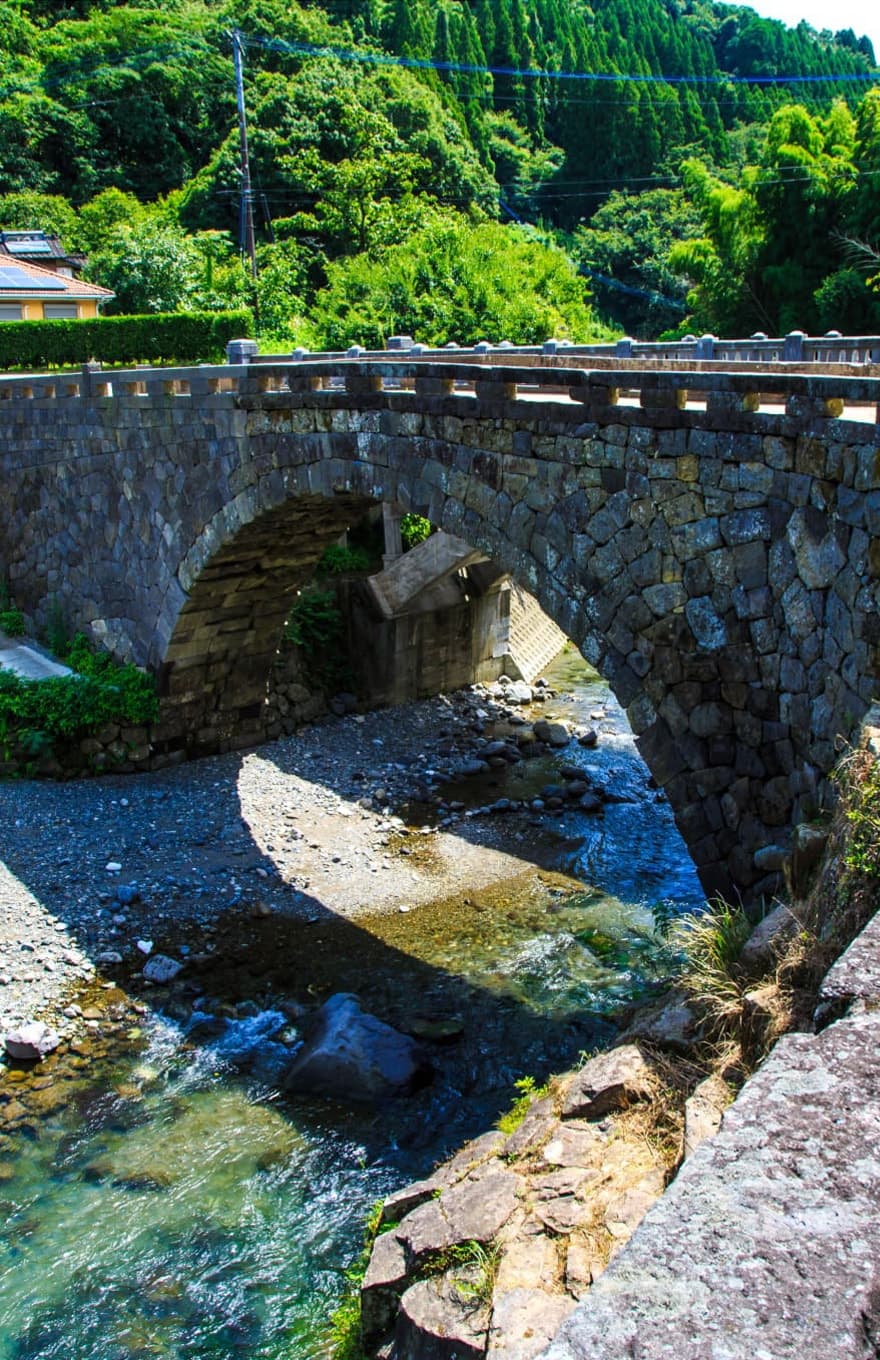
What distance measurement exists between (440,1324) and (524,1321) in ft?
1.98

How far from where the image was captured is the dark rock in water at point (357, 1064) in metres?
9.95

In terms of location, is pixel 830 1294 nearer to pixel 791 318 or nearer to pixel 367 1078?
pixel 367 1078

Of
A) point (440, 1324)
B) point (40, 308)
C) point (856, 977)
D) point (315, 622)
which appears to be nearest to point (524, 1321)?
point (440, 1324)

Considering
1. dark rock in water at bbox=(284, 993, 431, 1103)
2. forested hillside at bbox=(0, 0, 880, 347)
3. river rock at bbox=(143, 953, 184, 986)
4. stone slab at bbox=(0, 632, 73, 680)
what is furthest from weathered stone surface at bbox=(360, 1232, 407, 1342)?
forested hillside at bbox=(0, 0, 880, 347)

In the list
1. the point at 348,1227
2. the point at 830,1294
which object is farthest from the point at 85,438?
the point at 830,1294

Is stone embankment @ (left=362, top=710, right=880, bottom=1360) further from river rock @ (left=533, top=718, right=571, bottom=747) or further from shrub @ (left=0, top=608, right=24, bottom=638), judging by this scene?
shrub @ (left=0, top=608, right=24, bottom=638)

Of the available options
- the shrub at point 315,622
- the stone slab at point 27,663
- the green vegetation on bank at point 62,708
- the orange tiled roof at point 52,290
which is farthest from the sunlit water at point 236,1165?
the orange tiled roof at point 52,290

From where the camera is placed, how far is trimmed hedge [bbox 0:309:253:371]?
26.7 m

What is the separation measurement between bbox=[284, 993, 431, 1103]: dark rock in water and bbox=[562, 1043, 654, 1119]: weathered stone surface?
3958 mm

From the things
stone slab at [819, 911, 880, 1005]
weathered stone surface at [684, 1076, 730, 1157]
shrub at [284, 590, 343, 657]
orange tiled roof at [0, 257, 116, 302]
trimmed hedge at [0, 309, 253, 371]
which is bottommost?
shrub at [284, 590, 343, 657]

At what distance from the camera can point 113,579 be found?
1780 centimetres

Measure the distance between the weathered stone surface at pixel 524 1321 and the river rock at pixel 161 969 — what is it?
25.6 ft

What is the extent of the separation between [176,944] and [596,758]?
7810 millimetres

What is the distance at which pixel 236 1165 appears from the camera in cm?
922
